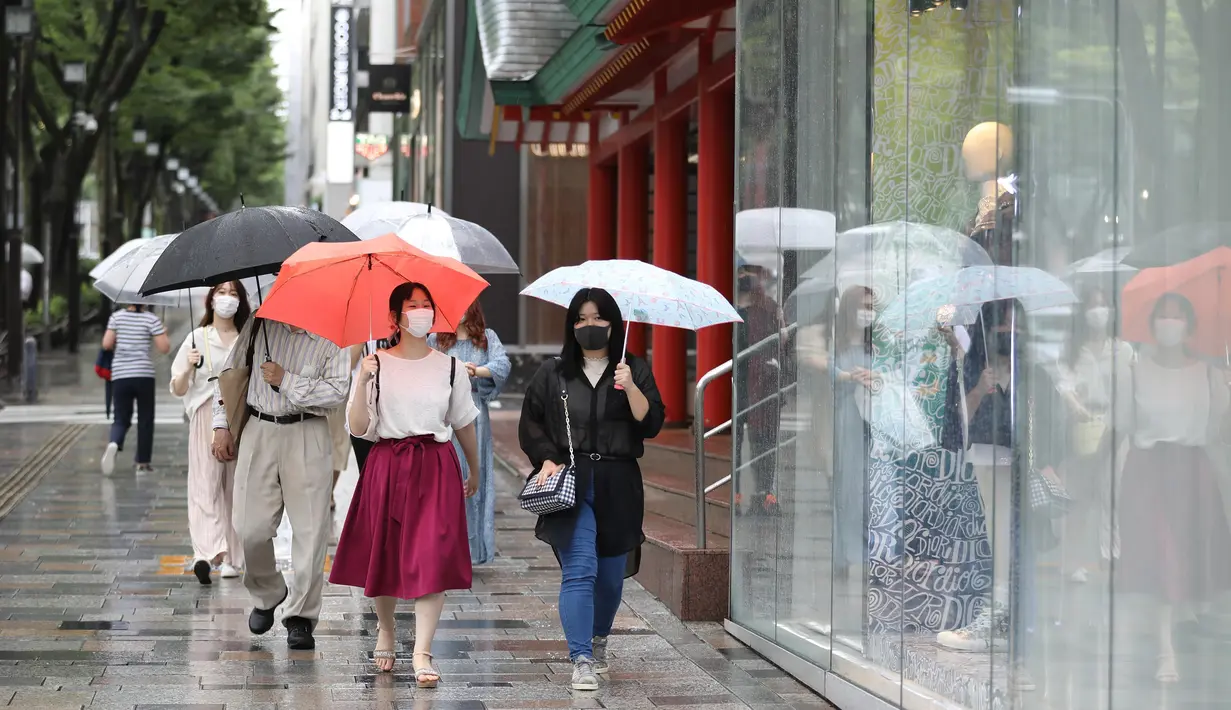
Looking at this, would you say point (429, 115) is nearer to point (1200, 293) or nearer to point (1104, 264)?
point (1104, 264)

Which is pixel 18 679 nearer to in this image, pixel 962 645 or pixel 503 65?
pixel 962 645

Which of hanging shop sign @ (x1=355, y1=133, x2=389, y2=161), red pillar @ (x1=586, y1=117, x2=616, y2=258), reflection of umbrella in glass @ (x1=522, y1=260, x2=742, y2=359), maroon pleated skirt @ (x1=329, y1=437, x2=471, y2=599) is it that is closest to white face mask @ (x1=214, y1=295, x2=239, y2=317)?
reflection of umbrella in glass @ (x1=522, y1=260, x2=742, y2=359)

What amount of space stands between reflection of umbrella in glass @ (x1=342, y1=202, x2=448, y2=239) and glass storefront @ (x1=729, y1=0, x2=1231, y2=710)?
2.48 meters

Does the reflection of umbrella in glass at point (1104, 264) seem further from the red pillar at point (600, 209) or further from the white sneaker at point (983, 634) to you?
the red pillar at point (600, 209)

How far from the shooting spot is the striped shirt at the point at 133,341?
15133 mm

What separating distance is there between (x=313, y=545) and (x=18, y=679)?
137 cm

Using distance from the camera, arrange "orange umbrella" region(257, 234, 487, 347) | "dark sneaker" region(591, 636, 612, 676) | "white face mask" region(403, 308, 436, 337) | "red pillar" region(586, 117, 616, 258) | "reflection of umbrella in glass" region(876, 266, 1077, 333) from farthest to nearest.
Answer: "red pillar" region(586, 117, 616, 258) < "dark sneaker" region(591, 636, 612, 676) < "orange umbrella" region(257, 234, 487, 347) < "white face mask" region(403, 308, 436, 337) < "reflection of umbrella in glass" region(876, 266, 1077, 333)

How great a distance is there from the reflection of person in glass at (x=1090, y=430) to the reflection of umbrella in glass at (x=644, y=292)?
2542 millimetres

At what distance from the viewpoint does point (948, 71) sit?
19.1ft

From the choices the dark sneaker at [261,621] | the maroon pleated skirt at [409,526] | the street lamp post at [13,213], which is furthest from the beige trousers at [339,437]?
the street lamp post at [13,213]

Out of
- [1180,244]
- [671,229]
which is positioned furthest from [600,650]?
[671,229]

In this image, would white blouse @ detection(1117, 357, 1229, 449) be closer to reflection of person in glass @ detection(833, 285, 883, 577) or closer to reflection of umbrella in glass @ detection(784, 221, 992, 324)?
reflection of umbrella in glass @ detection(784, 221, 992, 324)

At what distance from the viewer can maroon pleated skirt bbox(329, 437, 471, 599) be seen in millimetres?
6895

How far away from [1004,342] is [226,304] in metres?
5.24
